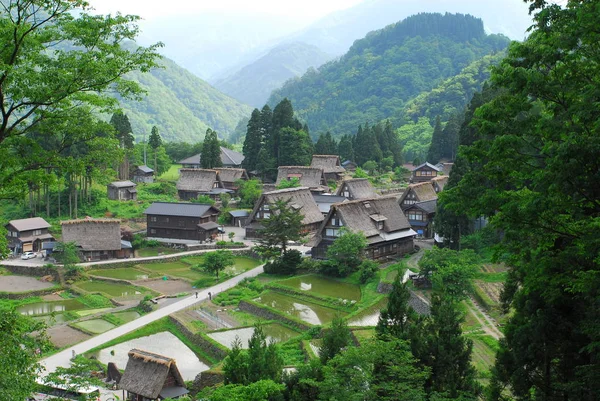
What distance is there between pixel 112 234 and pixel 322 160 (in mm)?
22943

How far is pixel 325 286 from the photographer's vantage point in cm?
3003

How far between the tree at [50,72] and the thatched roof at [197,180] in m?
41.3

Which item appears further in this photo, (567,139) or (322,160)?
(322,160)

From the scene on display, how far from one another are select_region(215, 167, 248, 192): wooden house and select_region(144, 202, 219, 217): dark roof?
10.5m

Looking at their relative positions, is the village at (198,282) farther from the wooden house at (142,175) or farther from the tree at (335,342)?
the tree at (335,342)

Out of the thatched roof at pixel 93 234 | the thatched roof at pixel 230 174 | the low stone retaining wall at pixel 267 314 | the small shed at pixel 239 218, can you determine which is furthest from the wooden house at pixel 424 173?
the low stone retaining wall at pixel 267 314

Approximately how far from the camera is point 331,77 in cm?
11969

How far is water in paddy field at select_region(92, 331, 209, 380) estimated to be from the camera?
21141 mm

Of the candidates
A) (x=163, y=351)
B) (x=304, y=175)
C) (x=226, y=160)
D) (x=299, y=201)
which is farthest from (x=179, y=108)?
(x=163, y=351)

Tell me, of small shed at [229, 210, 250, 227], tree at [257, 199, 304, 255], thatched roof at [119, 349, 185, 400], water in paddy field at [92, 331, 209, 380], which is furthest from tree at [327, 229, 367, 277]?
small shed at [229, 210, 250, 227]

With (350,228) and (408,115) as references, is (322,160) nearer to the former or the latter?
(350,228)

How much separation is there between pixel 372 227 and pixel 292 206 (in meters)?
7.20

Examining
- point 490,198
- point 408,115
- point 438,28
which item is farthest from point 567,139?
point 438,28

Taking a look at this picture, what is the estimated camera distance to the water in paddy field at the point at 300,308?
25359 millimetres
